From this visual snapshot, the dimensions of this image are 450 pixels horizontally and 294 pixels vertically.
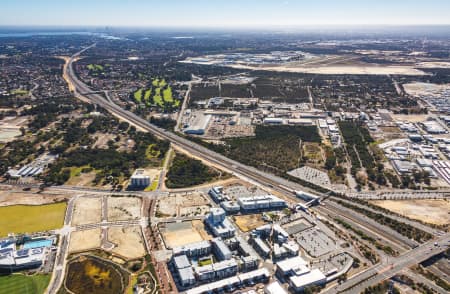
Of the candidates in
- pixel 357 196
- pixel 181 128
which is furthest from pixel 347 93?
pixel 357 196

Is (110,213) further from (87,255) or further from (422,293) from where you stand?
(422,293)

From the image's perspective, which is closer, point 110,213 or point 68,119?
point 110,213

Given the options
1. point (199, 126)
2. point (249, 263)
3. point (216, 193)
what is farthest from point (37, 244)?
point (199, 126)

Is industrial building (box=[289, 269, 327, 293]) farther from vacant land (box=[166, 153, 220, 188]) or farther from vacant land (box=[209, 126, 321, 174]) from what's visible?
vacant land (box=[209, 126, 321, 174])

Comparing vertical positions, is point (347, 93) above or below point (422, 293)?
above

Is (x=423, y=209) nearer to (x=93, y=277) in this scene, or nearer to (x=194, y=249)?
(x=194, y=249)

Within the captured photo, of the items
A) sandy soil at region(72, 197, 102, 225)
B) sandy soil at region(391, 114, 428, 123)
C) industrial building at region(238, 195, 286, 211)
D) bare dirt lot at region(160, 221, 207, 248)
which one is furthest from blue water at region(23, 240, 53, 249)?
sandy soil at region(391, 114, 428, 123)
